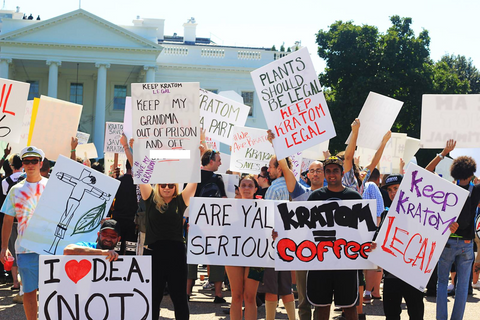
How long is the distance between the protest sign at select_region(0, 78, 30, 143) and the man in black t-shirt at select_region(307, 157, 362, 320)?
4.34 meters

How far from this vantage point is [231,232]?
6379mm

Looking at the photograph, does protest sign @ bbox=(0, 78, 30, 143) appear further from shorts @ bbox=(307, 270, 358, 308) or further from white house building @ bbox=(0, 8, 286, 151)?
white house building @ bbox=(0, 8, 286, 151)

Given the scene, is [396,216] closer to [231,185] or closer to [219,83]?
[231,185]

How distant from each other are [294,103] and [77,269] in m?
3.08

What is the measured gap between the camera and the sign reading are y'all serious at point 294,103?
696cm

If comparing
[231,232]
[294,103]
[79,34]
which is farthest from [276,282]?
[79,34]

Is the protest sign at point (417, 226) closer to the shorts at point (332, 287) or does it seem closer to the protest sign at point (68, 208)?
the shorts at point (332, 287)

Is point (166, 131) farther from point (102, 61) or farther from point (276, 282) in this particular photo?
point (102, 61)

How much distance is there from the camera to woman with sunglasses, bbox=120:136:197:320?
585 centimetres

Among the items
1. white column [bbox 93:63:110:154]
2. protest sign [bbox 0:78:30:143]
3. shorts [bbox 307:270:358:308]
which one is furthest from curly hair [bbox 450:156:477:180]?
white column [bbox 93:63:110:154]

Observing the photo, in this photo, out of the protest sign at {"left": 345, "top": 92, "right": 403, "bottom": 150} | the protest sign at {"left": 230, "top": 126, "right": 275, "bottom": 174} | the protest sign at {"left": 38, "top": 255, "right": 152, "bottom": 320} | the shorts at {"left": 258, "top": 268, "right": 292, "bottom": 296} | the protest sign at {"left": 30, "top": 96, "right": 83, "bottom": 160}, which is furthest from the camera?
the protest sign at {"left": 230, "top": 126, "right": 275, "bottom": 174}

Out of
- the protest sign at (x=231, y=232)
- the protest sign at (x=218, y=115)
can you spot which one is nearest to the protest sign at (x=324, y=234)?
the protest sign at (x=231, y=232)

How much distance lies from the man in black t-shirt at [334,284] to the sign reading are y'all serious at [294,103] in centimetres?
115

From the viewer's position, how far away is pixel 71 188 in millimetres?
6098
